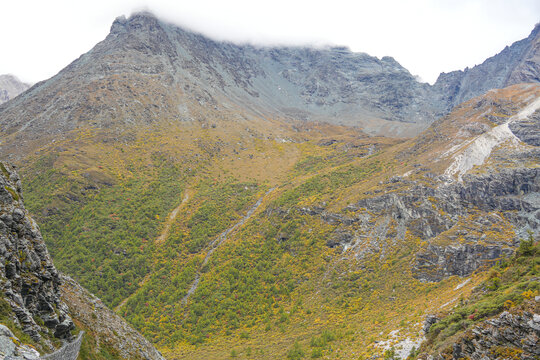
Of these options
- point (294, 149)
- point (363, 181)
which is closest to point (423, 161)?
point (363, 181)

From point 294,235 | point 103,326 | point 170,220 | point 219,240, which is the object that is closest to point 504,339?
point 103,326

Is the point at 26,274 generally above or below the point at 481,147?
above

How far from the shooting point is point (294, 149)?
146 meters

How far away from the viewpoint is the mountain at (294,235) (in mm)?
30022

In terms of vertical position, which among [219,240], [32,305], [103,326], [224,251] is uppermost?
[32,305]

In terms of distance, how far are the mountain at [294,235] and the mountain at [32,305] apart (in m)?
0.89

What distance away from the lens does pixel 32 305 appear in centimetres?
1636

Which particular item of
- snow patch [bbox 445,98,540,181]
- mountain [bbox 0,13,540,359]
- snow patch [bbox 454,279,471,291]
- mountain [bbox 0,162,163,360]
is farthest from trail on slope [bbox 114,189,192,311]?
snow patch [bbox 445,98,540,181]

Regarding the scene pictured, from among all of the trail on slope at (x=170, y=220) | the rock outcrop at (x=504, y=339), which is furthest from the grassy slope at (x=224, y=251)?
the rock outcrop at (x=504, y=339)

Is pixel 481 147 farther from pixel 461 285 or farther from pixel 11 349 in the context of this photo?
pixel 11 349

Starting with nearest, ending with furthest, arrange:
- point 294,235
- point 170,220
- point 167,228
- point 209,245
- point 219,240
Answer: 1. point 294,235
2. point 209,245
3. point 219,240
4. point 167,228
5. point 170,220

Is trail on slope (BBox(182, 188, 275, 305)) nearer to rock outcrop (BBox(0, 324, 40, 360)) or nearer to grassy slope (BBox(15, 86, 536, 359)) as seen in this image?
grassy slope (BBox(15, 86, 536, 359))

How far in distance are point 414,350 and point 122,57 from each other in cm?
19450

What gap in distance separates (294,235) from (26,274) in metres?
51.6
